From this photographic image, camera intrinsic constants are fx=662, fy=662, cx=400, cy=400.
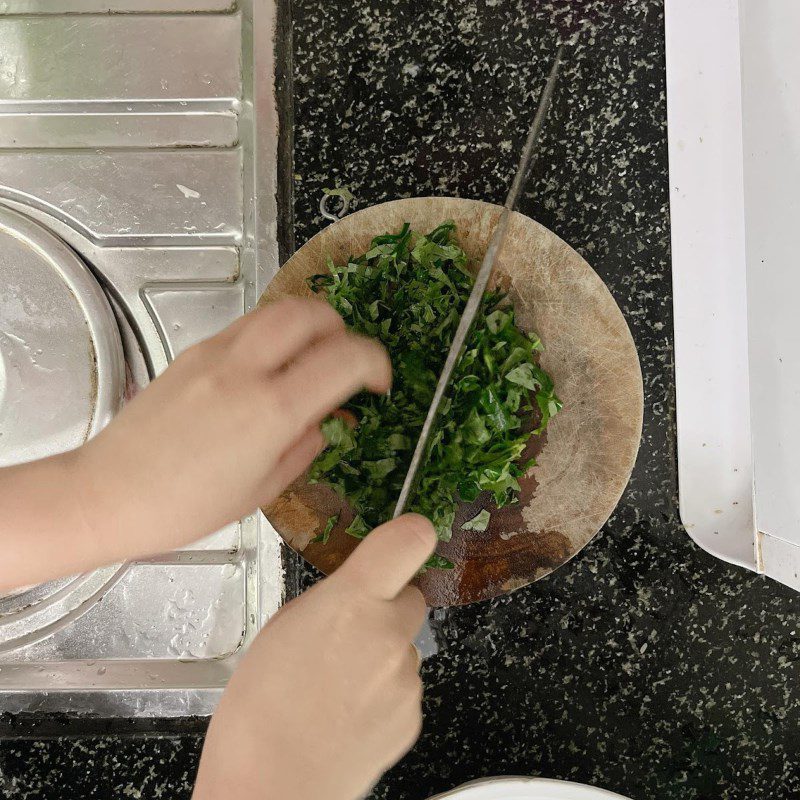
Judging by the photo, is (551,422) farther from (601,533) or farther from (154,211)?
(154,211)

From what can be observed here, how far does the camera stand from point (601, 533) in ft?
2.90

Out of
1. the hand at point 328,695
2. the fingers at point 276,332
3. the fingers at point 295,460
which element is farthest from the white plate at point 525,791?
the fingers at point 276,332

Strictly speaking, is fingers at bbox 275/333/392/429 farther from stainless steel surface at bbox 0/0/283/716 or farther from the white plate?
the white plate

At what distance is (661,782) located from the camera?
89 centimetres

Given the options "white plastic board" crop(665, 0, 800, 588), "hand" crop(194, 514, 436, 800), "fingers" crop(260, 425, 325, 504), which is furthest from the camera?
"white plastic board" crop(665, 0, 800, 588)

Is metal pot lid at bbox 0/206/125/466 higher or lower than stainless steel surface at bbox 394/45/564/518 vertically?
lower

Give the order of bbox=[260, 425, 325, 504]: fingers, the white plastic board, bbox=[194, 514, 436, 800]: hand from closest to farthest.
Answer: bbox=[194, 514, 436, 800]: hand, bbox=[260, 425, 325, 504]: fingers, the white plastic board

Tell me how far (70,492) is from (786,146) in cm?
77

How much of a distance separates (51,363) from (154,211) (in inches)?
9.8

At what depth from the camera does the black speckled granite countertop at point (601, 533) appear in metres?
0.88

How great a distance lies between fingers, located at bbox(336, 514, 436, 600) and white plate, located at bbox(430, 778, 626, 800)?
354mm

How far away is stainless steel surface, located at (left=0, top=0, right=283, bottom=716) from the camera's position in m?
0.90

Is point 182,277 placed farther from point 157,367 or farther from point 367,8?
point 367,8

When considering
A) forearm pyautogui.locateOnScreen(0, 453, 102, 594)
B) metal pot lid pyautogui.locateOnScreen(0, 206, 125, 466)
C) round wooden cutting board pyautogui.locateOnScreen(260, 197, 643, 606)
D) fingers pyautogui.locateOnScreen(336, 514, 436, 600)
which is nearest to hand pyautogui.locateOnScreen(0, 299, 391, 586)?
forearm pyautogui.locateOnScreen(0, 453, 102, 594)
